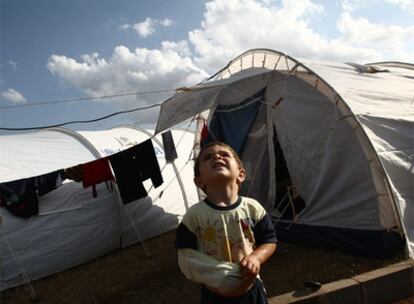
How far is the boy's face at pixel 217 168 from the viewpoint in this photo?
6.75 ft

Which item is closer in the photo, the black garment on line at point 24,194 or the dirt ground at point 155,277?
the dirt ground at point 155,277

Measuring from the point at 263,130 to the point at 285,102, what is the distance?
28.7 inches

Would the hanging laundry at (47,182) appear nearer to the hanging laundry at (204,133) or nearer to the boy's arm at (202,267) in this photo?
the hanging laundry at (204,133)

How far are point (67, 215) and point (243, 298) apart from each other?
19.0 ft

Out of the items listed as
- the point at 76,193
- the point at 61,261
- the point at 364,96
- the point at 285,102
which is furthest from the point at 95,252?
the point at 364,96

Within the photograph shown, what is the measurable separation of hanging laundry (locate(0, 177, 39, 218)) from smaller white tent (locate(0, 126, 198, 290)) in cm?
11

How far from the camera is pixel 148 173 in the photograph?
7.30m

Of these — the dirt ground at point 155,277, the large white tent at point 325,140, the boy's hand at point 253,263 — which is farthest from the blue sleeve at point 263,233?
the large white tent at point 325,140

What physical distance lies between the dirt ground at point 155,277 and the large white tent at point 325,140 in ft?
1.15

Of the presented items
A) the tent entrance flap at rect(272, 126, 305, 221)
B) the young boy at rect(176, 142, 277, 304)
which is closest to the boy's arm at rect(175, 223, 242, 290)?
the young boy at rect(176, 142, 277, 304)

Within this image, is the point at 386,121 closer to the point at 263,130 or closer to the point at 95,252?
the point at 263,130

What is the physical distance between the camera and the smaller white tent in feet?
21.1

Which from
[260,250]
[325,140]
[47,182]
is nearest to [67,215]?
[47,182]

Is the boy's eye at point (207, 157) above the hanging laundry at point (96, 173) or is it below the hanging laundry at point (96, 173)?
above
